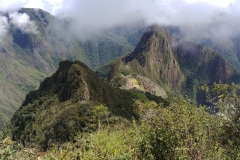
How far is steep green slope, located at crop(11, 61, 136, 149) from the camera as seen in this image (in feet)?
231

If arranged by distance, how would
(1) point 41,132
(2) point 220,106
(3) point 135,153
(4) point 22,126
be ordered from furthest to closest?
(4) point 22,126
(1) point 41,132
(2) point 220,106
(3) point 135,153

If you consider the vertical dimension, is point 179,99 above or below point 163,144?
above

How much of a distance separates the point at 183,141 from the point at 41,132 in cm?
7621

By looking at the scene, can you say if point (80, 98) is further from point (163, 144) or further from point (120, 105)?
point (163, 144)

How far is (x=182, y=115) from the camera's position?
404 inches

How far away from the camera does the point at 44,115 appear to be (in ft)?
289

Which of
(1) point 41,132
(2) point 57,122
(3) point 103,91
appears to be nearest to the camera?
(2) point 57,122

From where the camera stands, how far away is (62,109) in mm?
83812

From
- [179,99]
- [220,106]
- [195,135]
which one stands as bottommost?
[195,135]

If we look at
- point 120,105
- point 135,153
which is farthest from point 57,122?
point 135,153

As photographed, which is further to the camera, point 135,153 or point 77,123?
point 77,123

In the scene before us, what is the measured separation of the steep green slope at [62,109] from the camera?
7038cm

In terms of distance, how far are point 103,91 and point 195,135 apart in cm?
9688

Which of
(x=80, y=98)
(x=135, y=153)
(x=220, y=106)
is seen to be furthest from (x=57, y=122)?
(x=135, y=153)
